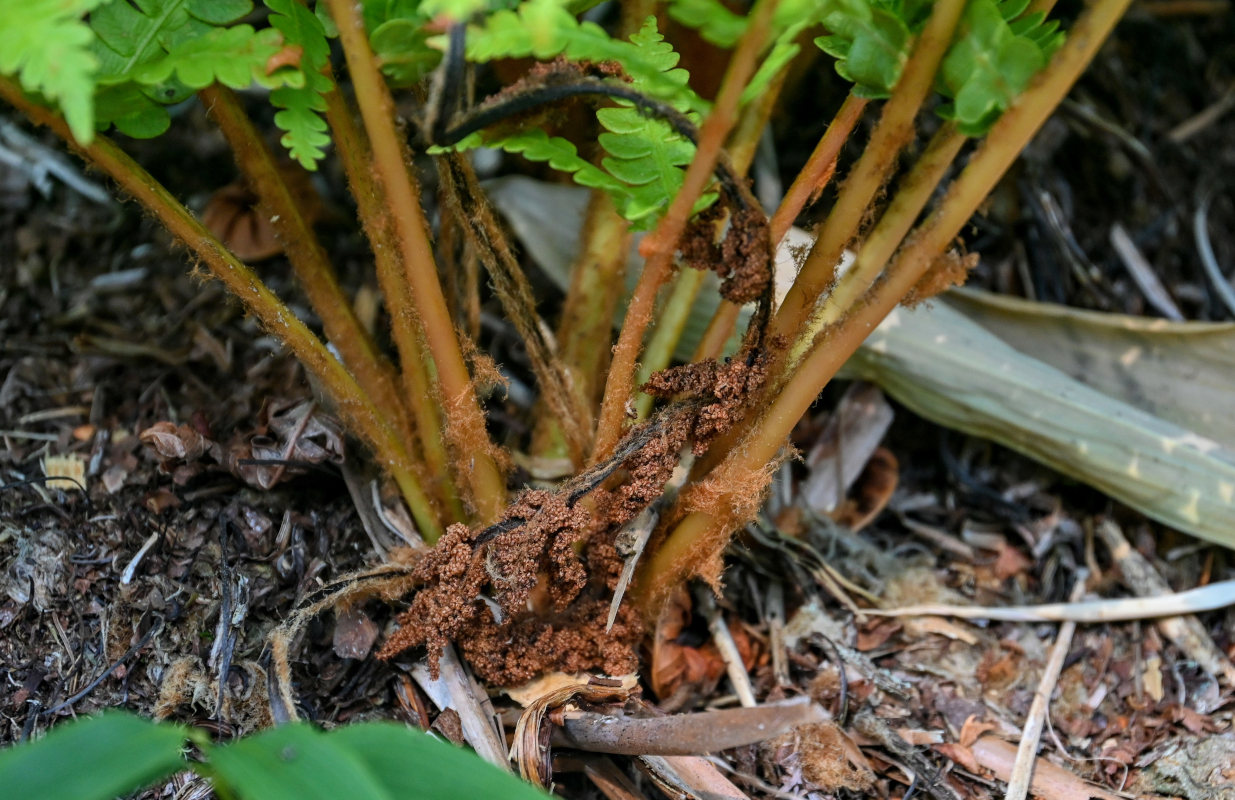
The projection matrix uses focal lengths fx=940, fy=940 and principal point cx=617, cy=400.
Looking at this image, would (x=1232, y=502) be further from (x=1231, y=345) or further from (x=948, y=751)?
(x=948, y=751)

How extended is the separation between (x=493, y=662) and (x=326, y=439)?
349mm

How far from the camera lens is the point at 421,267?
0.96m

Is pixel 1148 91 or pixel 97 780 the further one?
pixel 1148 91

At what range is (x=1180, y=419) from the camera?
1.40 meters

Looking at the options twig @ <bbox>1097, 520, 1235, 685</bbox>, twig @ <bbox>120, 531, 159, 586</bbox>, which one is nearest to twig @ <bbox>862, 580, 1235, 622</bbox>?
twig @ <bbox>1097, 520, 1235, 685</bbox>

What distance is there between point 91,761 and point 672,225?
0.61 metres

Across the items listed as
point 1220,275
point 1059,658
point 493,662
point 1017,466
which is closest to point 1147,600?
point 1059,658

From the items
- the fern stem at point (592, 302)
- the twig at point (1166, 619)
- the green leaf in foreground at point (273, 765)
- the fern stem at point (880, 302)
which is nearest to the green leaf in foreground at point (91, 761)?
the green leaf in foreground at point (273, 765)

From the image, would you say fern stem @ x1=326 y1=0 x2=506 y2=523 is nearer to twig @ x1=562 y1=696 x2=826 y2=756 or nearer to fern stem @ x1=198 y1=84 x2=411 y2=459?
fern stem @ x1=198 y1=84 x2=411 y2=459

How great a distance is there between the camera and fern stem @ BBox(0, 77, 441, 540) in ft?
2.95

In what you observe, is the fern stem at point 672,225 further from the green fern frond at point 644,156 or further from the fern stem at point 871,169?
the fern stem at point 871,169

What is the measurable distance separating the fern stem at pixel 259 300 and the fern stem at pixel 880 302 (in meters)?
0.30

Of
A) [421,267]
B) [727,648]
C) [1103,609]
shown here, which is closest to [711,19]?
[421,267]

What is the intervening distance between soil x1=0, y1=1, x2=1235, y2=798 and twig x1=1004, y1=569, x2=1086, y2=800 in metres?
0.02
